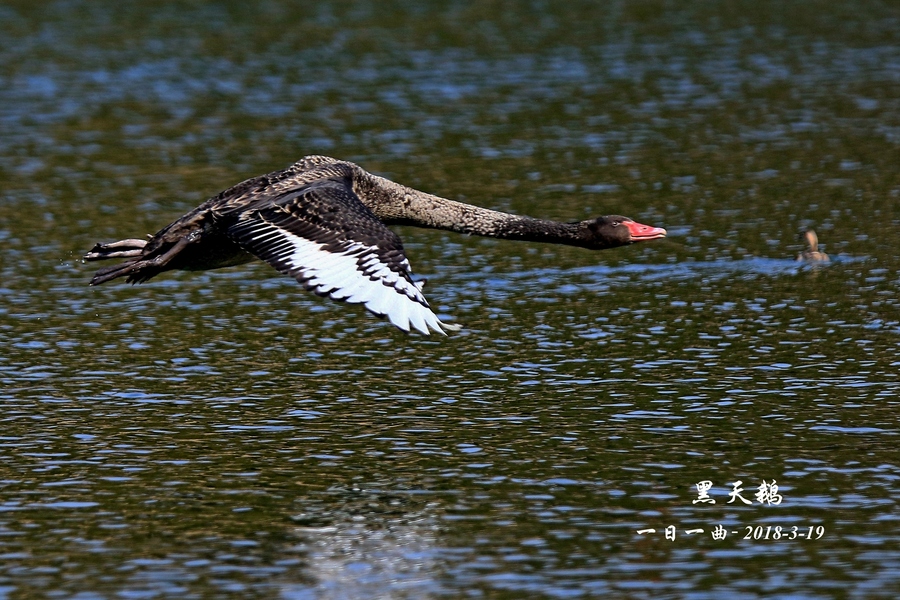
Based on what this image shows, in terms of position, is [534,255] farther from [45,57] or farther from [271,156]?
[45,57]

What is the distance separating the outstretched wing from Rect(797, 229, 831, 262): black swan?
306 inches

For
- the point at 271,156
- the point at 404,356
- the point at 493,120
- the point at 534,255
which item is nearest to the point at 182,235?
the point at 404,356

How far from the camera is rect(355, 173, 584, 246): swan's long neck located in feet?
49.9

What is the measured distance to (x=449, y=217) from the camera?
15.4 metres

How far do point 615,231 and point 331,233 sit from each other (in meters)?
3.49

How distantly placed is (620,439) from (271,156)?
1588 cm

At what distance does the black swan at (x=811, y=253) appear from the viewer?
19.4 metres

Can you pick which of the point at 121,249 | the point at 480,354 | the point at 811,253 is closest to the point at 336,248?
the point at 121,249

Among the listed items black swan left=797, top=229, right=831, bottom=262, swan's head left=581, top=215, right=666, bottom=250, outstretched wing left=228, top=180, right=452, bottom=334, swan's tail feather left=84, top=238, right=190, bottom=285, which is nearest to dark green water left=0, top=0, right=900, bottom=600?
black swan left=797, top=229, right=831, bottom=262

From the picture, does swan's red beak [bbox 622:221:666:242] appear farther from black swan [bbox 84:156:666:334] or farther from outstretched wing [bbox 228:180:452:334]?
outstretched wing [bbox 228:180:452:334]

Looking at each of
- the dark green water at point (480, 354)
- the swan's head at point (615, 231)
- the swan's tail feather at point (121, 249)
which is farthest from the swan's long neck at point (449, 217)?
the swan's tail feather at point (121, 249)

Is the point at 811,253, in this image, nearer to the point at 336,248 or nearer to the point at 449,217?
the point at 449,217

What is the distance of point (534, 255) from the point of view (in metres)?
21.2

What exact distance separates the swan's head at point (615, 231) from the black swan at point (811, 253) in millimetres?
5115
